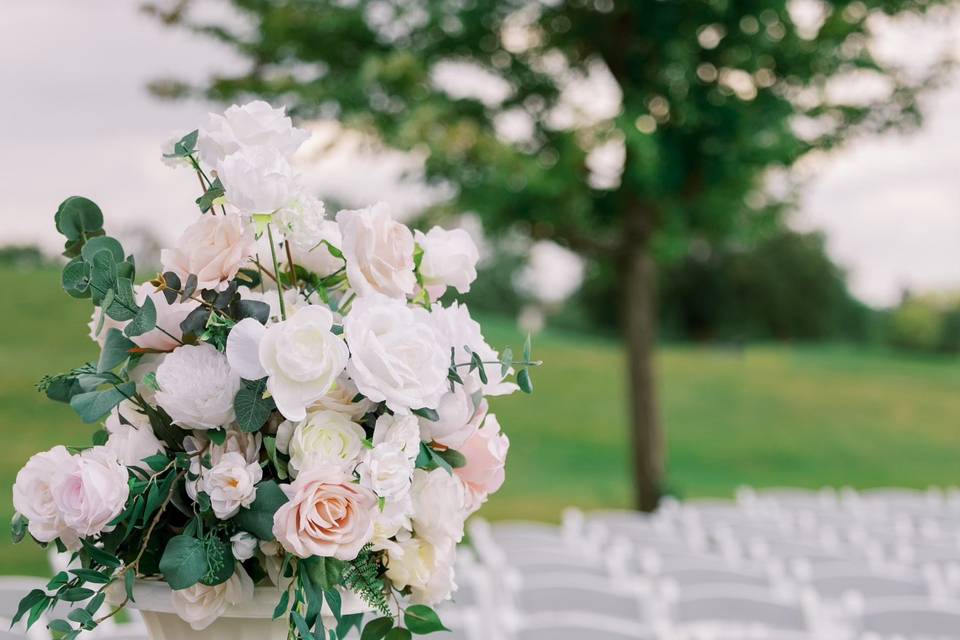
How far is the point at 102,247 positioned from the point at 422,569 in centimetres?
68

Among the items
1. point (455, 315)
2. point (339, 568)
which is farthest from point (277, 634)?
point (455, 315)

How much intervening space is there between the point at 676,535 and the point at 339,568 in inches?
231

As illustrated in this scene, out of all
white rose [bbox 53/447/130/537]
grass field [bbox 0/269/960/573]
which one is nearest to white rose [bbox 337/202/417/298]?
white rose [bbox 53/447/130/537]

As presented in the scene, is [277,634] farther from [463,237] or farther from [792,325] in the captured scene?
[792,325]

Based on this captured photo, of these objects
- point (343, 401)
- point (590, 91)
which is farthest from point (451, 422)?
point (590, 91)

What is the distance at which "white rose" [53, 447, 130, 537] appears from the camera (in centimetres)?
149

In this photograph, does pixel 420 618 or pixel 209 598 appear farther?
pixel 420 618

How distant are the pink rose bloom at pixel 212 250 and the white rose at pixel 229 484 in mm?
270

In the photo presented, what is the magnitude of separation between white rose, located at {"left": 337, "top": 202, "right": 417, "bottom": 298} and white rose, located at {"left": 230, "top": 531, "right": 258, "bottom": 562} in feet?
1.32

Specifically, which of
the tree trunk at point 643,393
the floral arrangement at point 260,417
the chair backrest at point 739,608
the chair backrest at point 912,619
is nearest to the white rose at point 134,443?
the floral arrangement at point 260,417

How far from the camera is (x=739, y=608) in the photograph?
4023mm

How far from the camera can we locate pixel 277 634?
169 cm

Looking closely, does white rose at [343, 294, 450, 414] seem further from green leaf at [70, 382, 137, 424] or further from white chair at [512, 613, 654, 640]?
white chair at [512, 613, 654, 640]

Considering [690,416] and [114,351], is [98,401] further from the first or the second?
[690,416]
